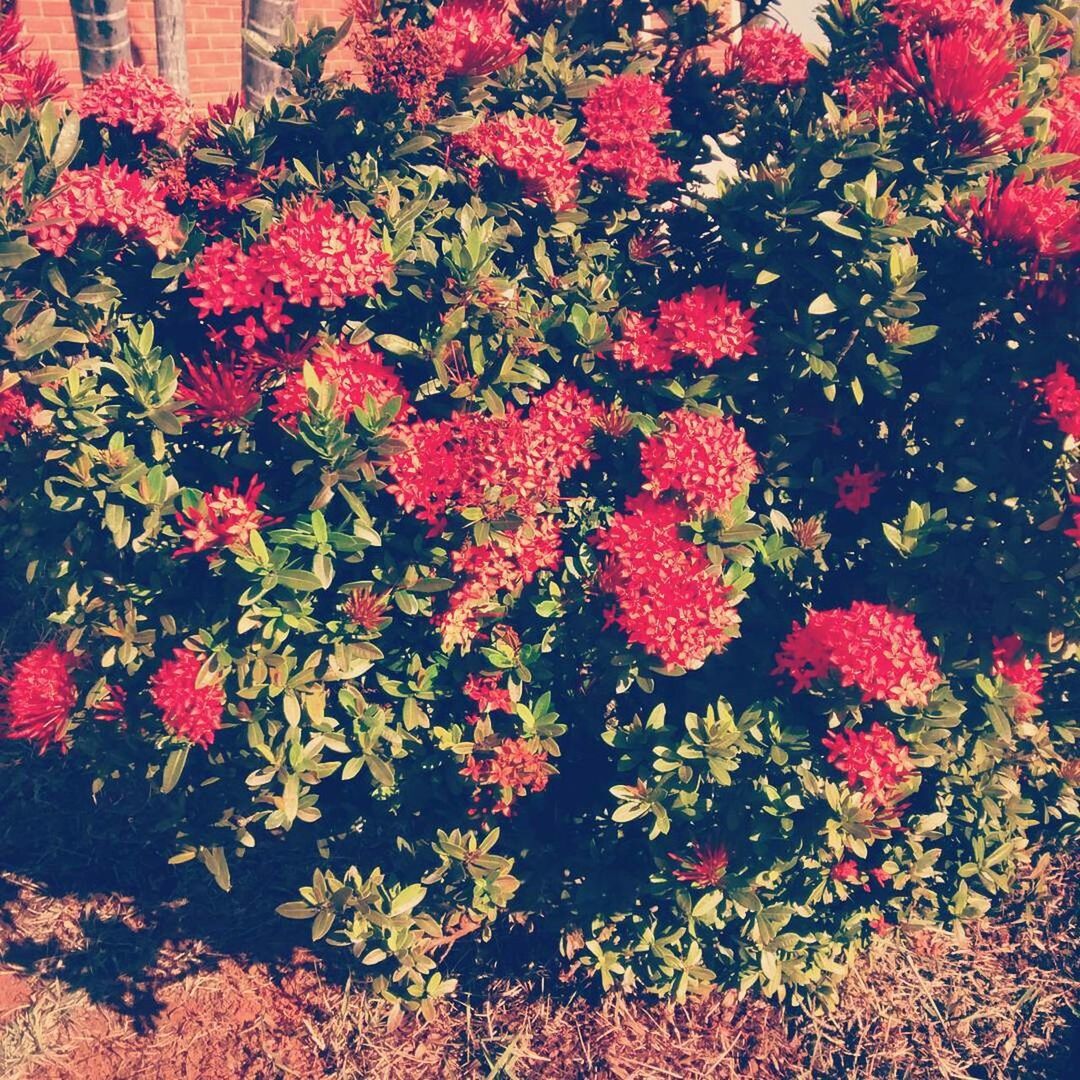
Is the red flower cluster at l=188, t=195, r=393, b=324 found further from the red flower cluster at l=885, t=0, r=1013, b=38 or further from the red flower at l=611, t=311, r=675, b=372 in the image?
the red flower cluster at l=885, t=0, r=1013, b=38

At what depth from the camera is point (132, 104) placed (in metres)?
2.47

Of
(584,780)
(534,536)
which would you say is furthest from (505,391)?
(584,780)

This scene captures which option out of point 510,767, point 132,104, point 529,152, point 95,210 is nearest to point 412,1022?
point 510,767

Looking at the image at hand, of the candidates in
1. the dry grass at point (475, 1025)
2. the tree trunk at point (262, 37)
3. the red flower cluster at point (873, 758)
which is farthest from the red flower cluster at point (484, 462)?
the tree trunk at point (262, 37)

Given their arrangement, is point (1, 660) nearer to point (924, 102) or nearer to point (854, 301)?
point (854, 301)

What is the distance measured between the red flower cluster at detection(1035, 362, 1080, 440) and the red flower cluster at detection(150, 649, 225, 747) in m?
2.05

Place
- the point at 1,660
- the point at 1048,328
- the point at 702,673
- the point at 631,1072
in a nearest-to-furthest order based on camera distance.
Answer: the point at 1048,328, the point at 702,673, the point at 631,1072, the point at 1,660

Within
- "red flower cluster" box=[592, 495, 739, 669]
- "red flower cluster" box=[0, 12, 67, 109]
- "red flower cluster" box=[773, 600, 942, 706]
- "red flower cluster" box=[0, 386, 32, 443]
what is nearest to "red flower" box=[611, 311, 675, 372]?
"red flower cluster" box=[592, 495, 739, 669]

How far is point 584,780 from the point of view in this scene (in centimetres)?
324

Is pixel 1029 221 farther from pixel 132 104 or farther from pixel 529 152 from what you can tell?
pixel 132 104

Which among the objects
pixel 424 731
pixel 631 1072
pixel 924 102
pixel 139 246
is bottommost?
pixel 631 1072

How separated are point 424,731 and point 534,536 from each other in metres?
0.76

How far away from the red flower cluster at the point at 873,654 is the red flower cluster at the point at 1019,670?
217 mm

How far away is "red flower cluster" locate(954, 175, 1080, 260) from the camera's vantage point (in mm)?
2229
